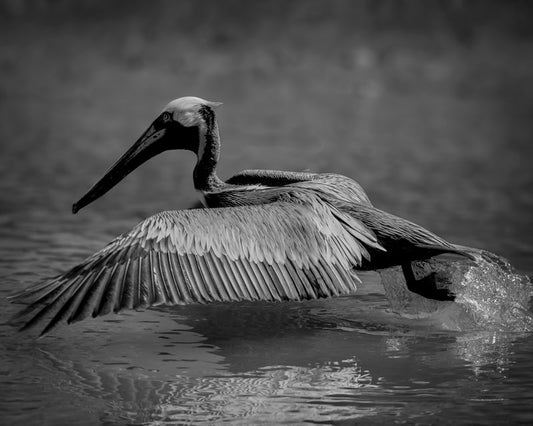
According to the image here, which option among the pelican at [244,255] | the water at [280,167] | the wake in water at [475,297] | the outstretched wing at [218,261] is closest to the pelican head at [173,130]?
the pelican at [244,255]

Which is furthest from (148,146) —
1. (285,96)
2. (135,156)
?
(285,96)

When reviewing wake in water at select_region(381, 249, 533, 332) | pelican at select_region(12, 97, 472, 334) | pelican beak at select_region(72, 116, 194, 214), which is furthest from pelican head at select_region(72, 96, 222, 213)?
wake in water at select_region(381, 249, 533, 332)

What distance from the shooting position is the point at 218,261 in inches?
200

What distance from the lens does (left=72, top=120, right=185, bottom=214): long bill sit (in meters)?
6.15

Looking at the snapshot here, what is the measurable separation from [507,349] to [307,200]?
1.30 m

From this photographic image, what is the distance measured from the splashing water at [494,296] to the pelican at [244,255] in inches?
6.2

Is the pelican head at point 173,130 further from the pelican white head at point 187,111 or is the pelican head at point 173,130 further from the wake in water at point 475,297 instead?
the wake in water at point 475,297

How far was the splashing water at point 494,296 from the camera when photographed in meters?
5.64

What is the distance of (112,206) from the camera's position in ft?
28.2

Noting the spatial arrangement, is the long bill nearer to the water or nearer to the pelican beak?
the pelican beak

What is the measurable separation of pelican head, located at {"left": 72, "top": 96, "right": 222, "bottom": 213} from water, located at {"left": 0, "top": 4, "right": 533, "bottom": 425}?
93cm

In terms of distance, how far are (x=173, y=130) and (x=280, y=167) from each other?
348cm

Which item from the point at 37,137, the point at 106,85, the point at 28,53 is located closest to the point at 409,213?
the point at 37,137

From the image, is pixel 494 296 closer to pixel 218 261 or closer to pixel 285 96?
pixel 218 261
